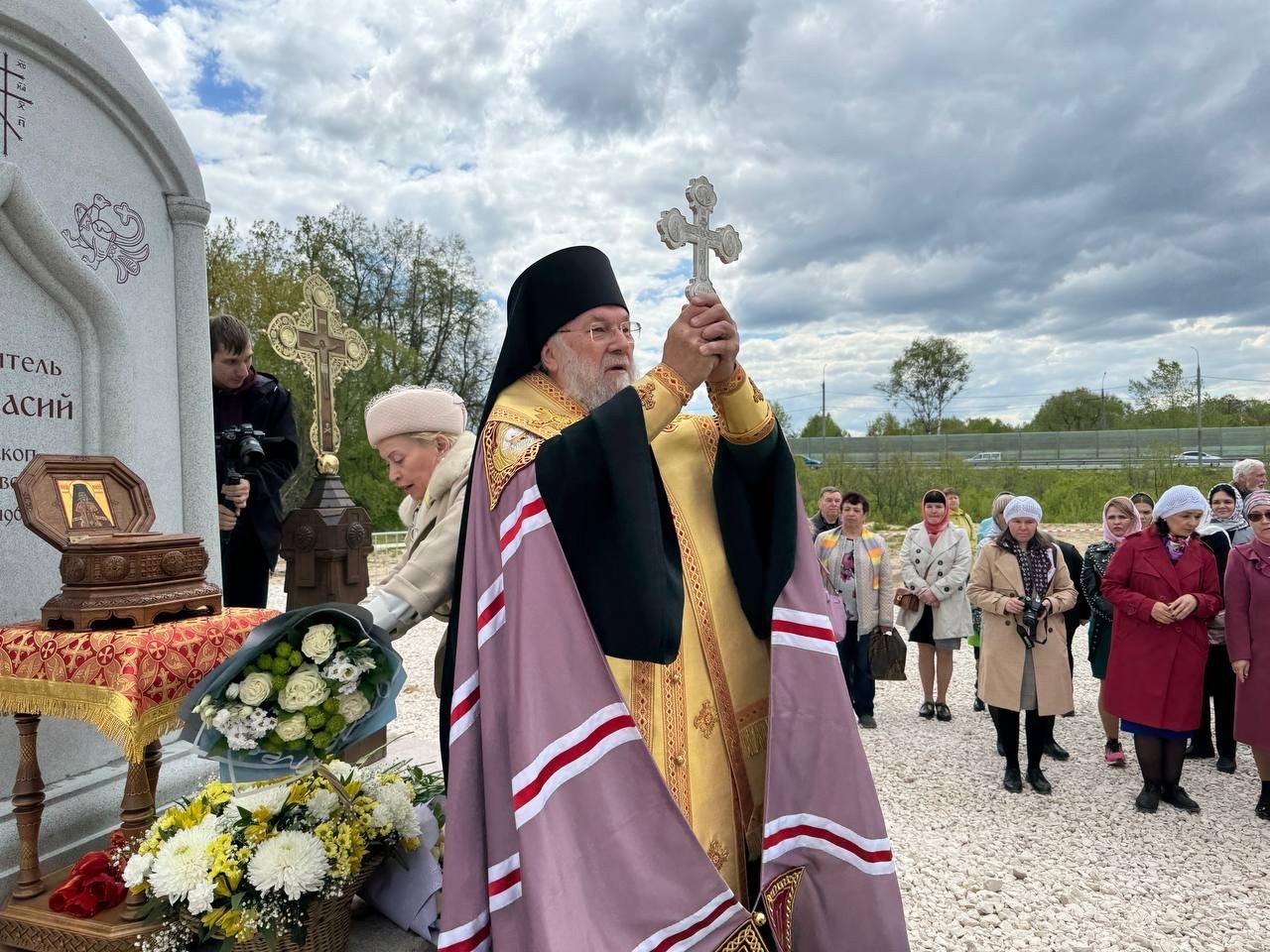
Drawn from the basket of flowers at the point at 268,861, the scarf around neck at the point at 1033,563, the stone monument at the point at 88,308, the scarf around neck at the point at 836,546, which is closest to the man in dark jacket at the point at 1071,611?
the scarf around neck at the point at 1033,563

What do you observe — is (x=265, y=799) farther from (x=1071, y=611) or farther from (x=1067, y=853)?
(x=1071, y=611)

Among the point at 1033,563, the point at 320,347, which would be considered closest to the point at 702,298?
the point at 320,347

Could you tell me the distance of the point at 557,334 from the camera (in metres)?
2.30

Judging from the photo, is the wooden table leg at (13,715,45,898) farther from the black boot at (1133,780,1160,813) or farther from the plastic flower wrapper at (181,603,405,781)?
the black boot at (1133,780,1160,813)

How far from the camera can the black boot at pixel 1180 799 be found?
5.27 m

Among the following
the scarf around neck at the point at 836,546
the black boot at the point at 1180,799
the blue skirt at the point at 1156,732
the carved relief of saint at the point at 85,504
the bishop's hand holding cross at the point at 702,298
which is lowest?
the black boot at the point at 1180,799

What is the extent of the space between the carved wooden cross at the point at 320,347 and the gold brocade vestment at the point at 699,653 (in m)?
3.38

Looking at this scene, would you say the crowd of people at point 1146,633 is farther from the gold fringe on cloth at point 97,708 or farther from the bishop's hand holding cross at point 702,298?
the gold fringe on cloth at point 97,708

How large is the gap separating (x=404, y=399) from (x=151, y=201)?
2019mm

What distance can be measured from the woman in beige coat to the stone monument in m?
1.48

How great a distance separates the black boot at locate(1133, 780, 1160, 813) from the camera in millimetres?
5289

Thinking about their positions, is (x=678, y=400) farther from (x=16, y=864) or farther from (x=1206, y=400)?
(x=1206, y=400)

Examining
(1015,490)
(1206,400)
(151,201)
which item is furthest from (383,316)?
(1206,400)

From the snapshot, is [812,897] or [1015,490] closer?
[812,897]
